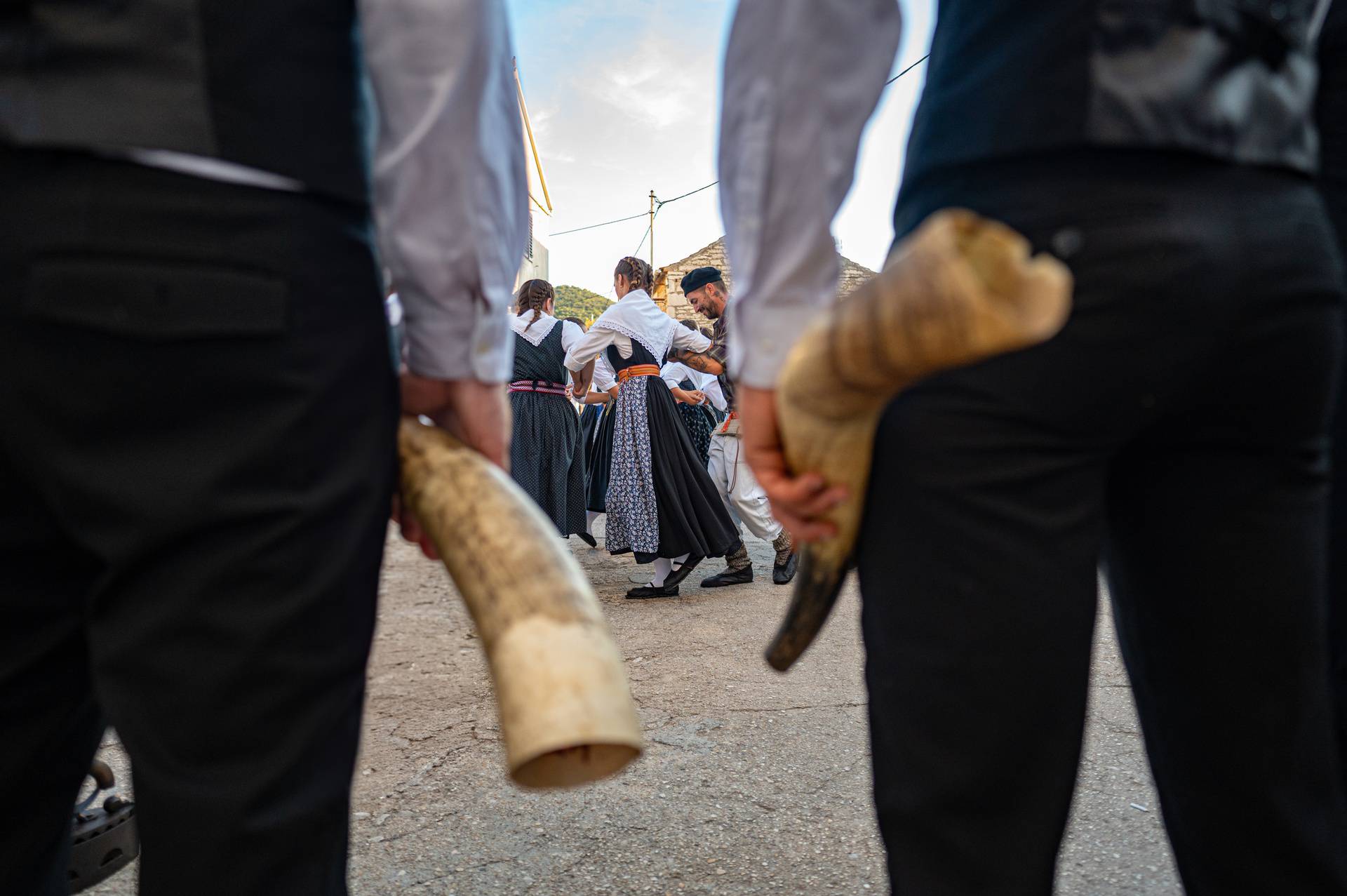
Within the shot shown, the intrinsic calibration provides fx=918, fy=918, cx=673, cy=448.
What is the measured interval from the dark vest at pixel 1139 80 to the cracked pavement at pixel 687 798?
5.16 ft

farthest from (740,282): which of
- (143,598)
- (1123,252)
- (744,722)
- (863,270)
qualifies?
(863,270)

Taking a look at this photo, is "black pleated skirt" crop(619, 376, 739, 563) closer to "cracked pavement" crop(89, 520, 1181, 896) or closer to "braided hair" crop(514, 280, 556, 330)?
"braided hair" crop(514, 280, 556, 330)

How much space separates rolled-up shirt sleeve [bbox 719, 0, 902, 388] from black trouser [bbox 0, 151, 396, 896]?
1.37ft

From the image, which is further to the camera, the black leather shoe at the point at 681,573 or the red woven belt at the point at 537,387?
the red woven belt at the point at 537,387

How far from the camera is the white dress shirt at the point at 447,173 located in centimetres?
93

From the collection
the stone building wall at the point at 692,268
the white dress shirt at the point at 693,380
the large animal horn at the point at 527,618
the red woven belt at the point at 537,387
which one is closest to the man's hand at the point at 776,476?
the large animal horn at the point at 527,618

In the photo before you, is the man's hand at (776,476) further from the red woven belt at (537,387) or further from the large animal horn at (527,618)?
the red woven belt at (537,387)

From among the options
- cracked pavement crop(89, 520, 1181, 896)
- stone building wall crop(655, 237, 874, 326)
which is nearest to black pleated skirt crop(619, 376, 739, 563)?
cracked pavement crop(89, 520, 1181, 896)

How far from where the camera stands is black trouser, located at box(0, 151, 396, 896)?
28.9 inches

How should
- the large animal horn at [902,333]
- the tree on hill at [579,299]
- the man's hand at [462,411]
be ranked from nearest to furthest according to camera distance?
the large animal horn at [902,333] → the man's hand at [462,411] → the tree on hill at [579,299]

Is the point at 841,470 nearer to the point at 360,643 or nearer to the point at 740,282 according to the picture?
the point at 740,282

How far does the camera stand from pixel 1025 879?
0.89m

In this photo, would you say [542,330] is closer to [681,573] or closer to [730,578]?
[681,573]

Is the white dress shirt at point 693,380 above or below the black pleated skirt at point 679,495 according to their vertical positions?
above
